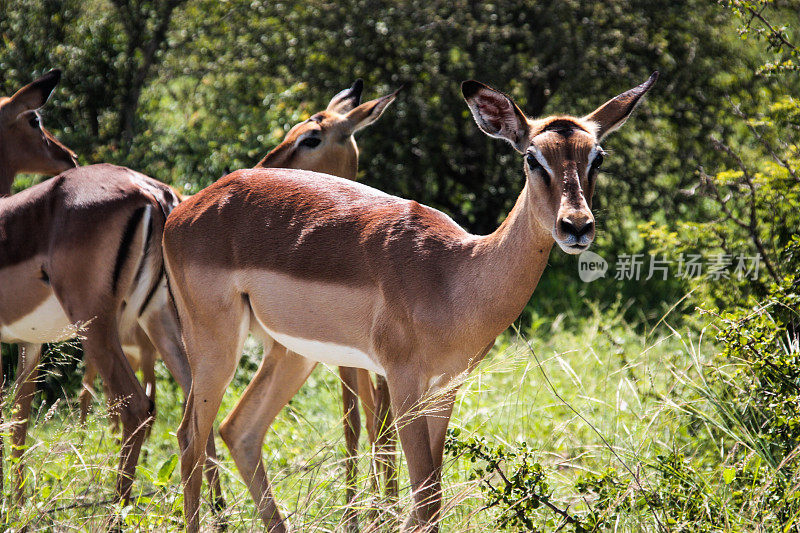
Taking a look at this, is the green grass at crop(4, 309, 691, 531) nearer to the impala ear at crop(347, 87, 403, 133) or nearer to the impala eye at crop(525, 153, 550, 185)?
the impala eye at crop(525, 153, 550, 185)

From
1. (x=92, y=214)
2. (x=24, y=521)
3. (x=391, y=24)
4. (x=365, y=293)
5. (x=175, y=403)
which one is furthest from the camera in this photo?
(x=391, y=24)

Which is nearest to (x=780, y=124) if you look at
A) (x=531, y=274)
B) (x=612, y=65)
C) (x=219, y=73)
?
(x=531, y=274)

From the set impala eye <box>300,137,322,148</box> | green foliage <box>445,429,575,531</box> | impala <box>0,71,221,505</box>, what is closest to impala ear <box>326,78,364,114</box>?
impala eye <box>300,137,322,148</box>

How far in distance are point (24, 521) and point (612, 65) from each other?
655cm

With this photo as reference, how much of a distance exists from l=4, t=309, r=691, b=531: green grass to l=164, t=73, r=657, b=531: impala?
0.61 ft

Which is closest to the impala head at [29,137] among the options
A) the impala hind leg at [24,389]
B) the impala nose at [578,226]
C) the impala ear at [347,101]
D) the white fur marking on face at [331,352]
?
the impala hind leg at [24,389]

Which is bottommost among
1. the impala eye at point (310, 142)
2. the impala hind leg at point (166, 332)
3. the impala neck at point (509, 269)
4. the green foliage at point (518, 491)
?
the impala hind leg at point (166, 332)

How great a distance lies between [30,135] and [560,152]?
3509 millimetres

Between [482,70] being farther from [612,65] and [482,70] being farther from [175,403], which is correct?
[175,403]

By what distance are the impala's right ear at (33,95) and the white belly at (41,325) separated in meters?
1.39

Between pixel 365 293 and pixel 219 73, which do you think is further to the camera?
pixel 219 73

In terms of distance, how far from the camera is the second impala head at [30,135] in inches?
207

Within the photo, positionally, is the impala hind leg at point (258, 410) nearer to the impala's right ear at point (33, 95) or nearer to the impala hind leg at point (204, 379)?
the impala hind leg at point (204, 379)

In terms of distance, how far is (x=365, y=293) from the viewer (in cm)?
355
